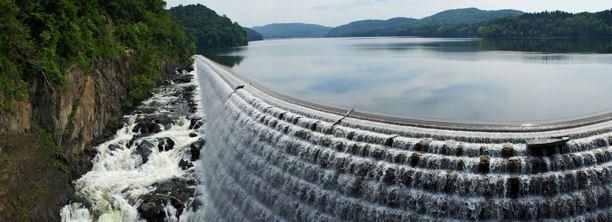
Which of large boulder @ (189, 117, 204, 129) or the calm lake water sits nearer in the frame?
the calm lake water

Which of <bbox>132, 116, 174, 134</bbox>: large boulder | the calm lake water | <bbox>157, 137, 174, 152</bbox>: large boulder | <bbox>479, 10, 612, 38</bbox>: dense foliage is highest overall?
<bbox>479, 10, 612, 38</bbox>: dense foliage

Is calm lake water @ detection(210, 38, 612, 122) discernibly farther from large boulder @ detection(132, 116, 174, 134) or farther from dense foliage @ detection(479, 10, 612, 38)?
dense foliage @ detection(479, 10, 612, 38)

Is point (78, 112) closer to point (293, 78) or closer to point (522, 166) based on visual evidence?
point (522, 166)

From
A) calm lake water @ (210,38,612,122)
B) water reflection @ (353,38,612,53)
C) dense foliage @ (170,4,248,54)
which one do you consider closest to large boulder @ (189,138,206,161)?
calm lake water @ (210,38,612,122)

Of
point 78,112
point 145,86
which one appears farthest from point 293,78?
point 78,112

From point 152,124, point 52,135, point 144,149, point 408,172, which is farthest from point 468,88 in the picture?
point 52,135

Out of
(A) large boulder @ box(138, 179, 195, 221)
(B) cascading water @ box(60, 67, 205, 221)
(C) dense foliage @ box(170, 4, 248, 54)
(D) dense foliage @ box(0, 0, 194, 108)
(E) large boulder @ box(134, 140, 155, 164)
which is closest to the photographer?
(D) dense foliage @ box(0, 0, 194, 108)

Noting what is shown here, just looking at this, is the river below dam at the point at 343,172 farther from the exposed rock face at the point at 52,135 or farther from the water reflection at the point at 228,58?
the water reflection at the point at 228,58
